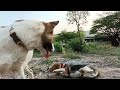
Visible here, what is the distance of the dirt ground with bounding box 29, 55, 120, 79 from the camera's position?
281cm

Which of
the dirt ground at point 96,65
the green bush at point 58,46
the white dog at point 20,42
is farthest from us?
the dirt ground at point 96,65

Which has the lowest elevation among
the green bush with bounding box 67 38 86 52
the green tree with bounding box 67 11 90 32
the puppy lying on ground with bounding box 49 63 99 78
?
the puppy lying on ground with bounding box 49 63 99 78

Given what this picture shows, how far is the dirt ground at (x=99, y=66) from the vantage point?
9.21 ft

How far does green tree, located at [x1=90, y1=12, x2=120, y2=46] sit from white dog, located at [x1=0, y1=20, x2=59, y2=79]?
77 centimetres

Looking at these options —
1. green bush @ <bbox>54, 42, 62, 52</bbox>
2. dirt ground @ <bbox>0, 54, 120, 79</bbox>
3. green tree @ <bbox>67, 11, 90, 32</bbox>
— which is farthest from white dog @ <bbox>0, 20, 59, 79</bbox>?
green tree @ <bbox>67, 11, 90, 32</bbox>

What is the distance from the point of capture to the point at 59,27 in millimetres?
2762

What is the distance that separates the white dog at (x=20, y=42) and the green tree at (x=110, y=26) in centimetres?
77

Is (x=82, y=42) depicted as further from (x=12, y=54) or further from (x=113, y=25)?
(x=12, y=54)

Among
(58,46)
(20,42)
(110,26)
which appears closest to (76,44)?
(58,46)

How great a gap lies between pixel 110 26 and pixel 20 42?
1.10m

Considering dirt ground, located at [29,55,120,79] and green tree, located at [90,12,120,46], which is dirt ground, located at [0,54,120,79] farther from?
green tree, located at [90,12,120,46]

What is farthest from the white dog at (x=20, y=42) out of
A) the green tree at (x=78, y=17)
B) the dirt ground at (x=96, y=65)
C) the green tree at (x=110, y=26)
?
the green tree at (x=110, y=26)

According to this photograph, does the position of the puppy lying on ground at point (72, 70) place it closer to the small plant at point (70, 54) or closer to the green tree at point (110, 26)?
the small plant at point (70, 54)

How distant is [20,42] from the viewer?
2.22 metres
